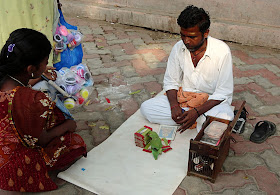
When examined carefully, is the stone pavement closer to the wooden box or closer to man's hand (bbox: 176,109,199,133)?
the wooden box

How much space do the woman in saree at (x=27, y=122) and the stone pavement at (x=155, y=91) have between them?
0.35 m

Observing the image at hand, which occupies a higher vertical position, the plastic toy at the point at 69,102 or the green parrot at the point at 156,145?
the plastic toy at the point at 69,102

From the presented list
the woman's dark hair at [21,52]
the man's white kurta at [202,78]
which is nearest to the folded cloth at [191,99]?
the man's white kurta at [202,78]

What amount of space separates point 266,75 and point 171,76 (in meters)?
2.10

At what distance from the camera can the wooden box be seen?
2729 mm

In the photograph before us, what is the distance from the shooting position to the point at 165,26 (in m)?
6.89

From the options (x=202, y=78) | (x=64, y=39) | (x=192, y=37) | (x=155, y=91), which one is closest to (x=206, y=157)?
(x=202, y=78)

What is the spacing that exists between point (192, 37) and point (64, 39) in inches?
66.5

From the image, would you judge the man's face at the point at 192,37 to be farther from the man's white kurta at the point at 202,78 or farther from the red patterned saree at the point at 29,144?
the red patterned saree at the point at 29,144

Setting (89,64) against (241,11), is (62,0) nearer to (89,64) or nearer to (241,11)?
(89,64)

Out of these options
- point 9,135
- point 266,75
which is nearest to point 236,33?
point 266,75

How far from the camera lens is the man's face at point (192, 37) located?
313 centimetres

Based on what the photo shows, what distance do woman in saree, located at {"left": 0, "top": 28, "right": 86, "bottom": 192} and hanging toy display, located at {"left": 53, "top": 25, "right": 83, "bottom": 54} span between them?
1396 millimetres

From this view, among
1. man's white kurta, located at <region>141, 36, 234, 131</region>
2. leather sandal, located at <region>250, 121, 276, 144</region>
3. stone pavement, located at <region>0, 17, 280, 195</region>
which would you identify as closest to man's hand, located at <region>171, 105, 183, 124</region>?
man's white kurta, located at <region>141, 36, 234, 131</region>
